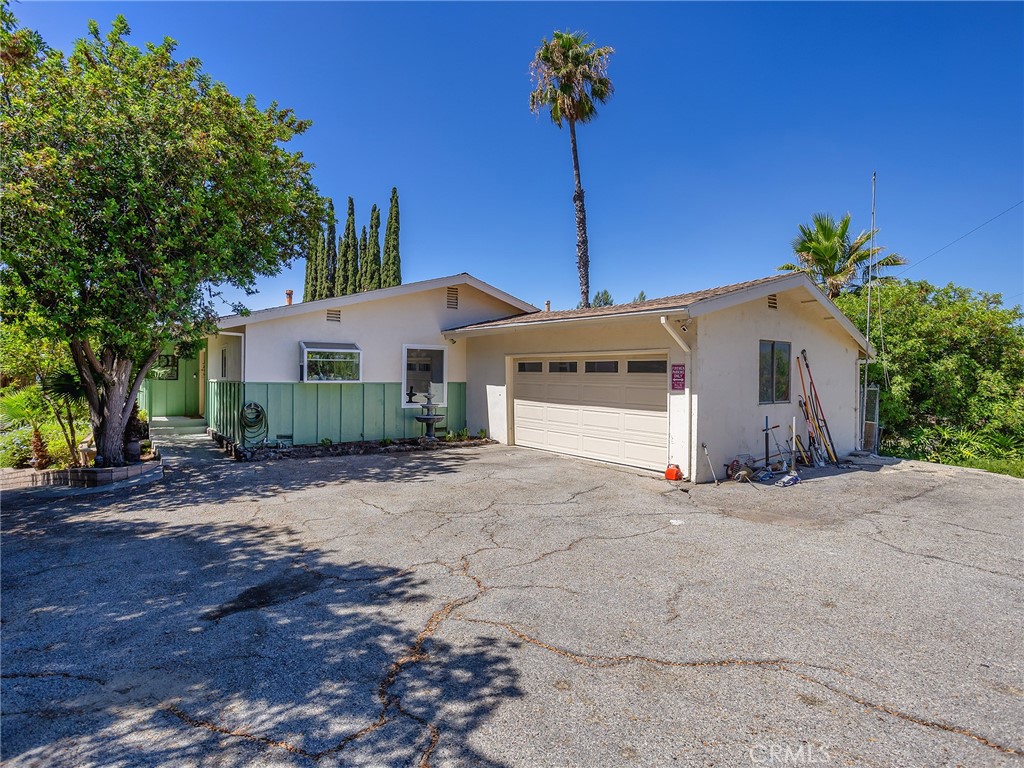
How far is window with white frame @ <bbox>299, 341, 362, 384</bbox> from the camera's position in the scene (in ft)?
33.1

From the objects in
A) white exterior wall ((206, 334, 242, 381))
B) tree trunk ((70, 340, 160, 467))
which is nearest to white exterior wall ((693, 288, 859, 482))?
white exterior wall ((206, 334, 242, 381))

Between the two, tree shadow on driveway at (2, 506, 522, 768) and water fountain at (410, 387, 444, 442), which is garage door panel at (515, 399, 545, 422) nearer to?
water fountain at (410, 387, 444, 442)

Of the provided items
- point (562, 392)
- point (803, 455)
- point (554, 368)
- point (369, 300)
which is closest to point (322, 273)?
point (369, 300)

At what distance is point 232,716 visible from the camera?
7.68 ft

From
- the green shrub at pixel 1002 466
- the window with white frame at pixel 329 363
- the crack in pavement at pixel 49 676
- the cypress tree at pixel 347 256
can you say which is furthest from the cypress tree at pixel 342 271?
the crack in pavement at pixel 49 676

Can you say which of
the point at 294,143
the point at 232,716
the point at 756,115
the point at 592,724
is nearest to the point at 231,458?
the point at 294,143

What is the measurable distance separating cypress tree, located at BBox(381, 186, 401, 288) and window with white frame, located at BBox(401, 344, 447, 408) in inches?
635

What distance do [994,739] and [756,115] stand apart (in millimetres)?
13118

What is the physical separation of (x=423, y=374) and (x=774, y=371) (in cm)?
729

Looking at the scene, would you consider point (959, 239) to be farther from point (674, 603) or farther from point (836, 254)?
point (674, 603)

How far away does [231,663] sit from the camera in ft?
9.16

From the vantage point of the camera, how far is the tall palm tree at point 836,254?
1463 cm

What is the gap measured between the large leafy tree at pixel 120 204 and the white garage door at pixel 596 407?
5673 millimetres

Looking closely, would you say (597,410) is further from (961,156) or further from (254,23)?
(961,156)
